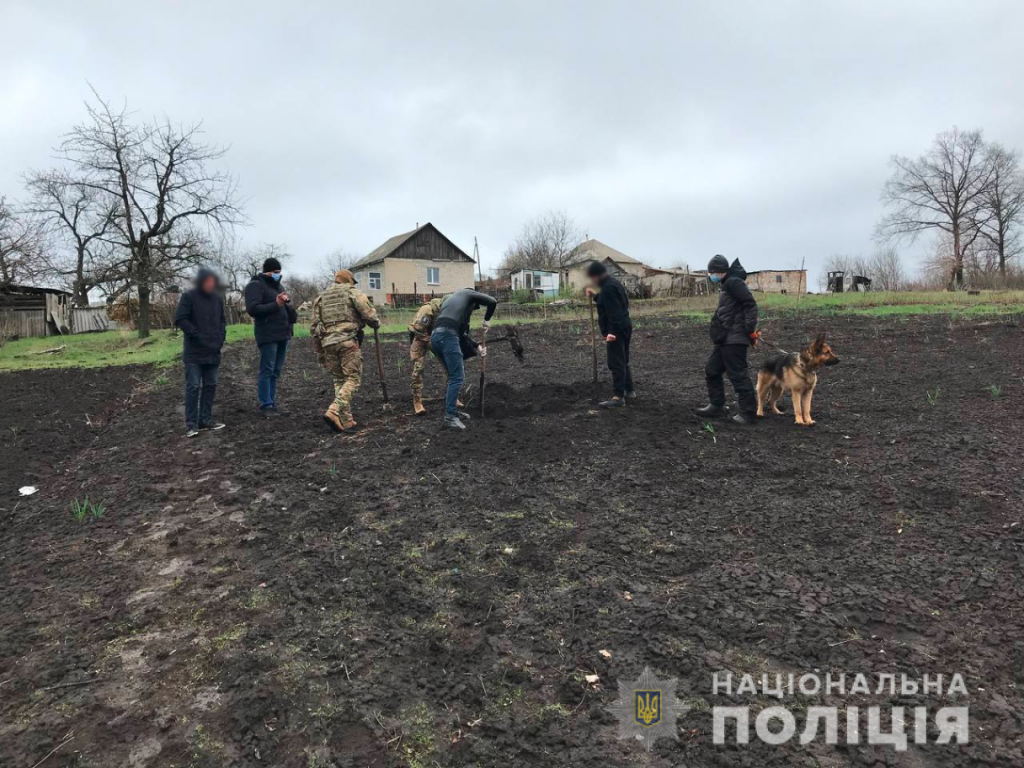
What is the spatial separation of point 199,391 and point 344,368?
1982 millimetres

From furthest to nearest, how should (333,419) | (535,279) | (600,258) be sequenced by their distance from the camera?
(600,258) → (535,279) → (333,419)

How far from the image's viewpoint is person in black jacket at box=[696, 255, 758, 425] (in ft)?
20.5

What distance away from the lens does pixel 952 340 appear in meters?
12.6

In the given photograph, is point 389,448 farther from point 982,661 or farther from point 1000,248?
point 1000,248

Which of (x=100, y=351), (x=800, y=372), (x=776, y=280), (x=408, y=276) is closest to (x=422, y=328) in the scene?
(x=800, y=372)

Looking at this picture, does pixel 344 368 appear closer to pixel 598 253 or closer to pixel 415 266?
pixel 415 266

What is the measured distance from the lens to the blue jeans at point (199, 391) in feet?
21.8

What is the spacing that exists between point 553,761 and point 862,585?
2.10 metres

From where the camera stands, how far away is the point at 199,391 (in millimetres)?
6965

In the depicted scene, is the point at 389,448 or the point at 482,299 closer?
the point at 389,448

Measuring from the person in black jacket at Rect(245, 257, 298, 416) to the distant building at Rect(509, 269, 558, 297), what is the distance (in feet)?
138

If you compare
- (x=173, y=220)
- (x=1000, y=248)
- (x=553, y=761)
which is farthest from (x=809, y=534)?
(x=1000, y=248)

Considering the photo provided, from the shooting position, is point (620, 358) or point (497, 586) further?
point (620, 358)

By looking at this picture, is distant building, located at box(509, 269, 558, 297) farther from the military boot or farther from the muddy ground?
→ the muddy ground
